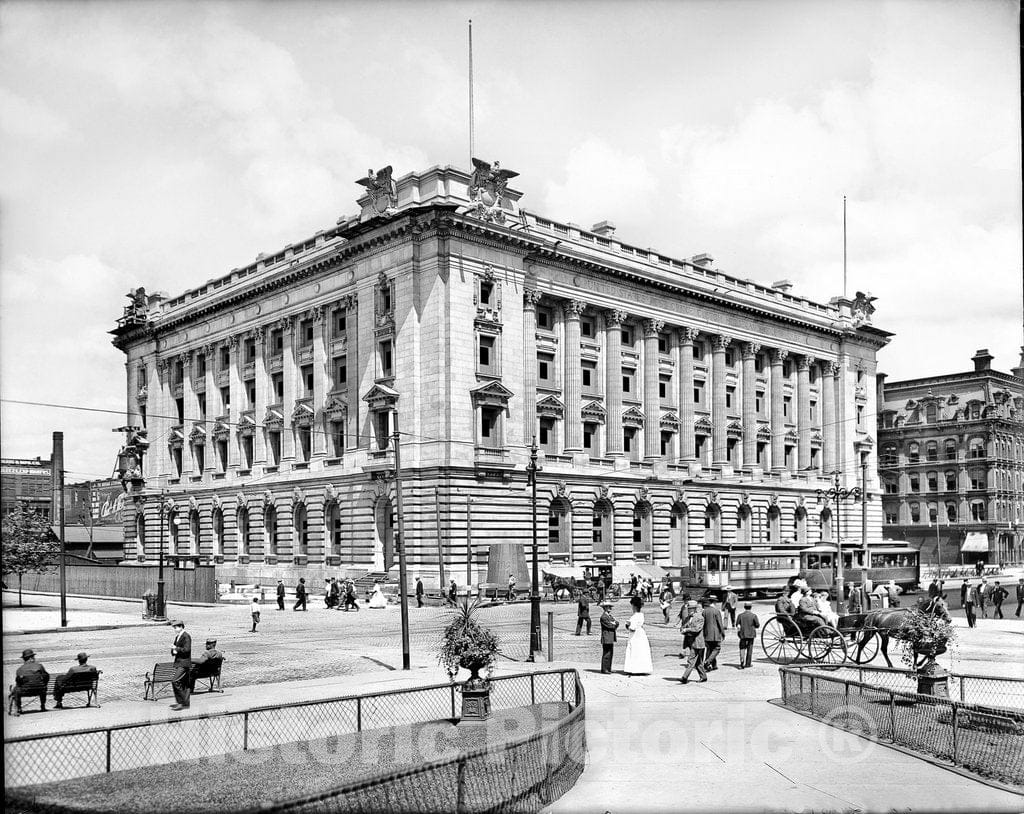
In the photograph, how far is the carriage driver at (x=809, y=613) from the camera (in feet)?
82.1

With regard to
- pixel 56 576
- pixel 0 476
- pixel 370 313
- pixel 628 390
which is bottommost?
pixel 56 576

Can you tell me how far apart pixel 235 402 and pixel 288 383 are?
724 centimetres

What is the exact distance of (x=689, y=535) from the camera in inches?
2813

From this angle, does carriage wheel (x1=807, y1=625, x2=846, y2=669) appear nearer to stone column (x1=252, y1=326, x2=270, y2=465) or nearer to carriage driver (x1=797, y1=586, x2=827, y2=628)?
carriage driver (x1=797, y1=586, x2=827, y2=628)

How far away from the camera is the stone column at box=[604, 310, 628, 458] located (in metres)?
67.4

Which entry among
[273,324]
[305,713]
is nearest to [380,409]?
[273,324]

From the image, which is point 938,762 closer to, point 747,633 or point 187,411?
point 747,633

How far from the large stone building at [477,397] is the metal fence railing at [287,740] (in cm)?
3580

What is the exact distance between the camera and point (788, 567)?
6153 centimetres

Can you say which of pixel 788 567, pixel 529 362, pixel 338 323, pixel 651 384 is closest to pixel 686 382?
pixel 651 384

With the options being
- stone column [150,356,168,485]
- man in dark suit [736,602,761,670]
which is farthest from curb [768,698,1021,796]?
stone column [150,356,168,485]

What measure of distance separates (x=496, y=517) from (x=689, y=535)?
63.0 feet

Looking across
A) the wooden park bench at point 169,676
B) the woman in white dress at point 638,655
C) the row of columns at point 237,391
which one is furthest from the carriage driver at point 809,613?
the row of columns at point 237,391

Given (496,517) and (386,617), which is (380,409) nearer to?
(496,517)
